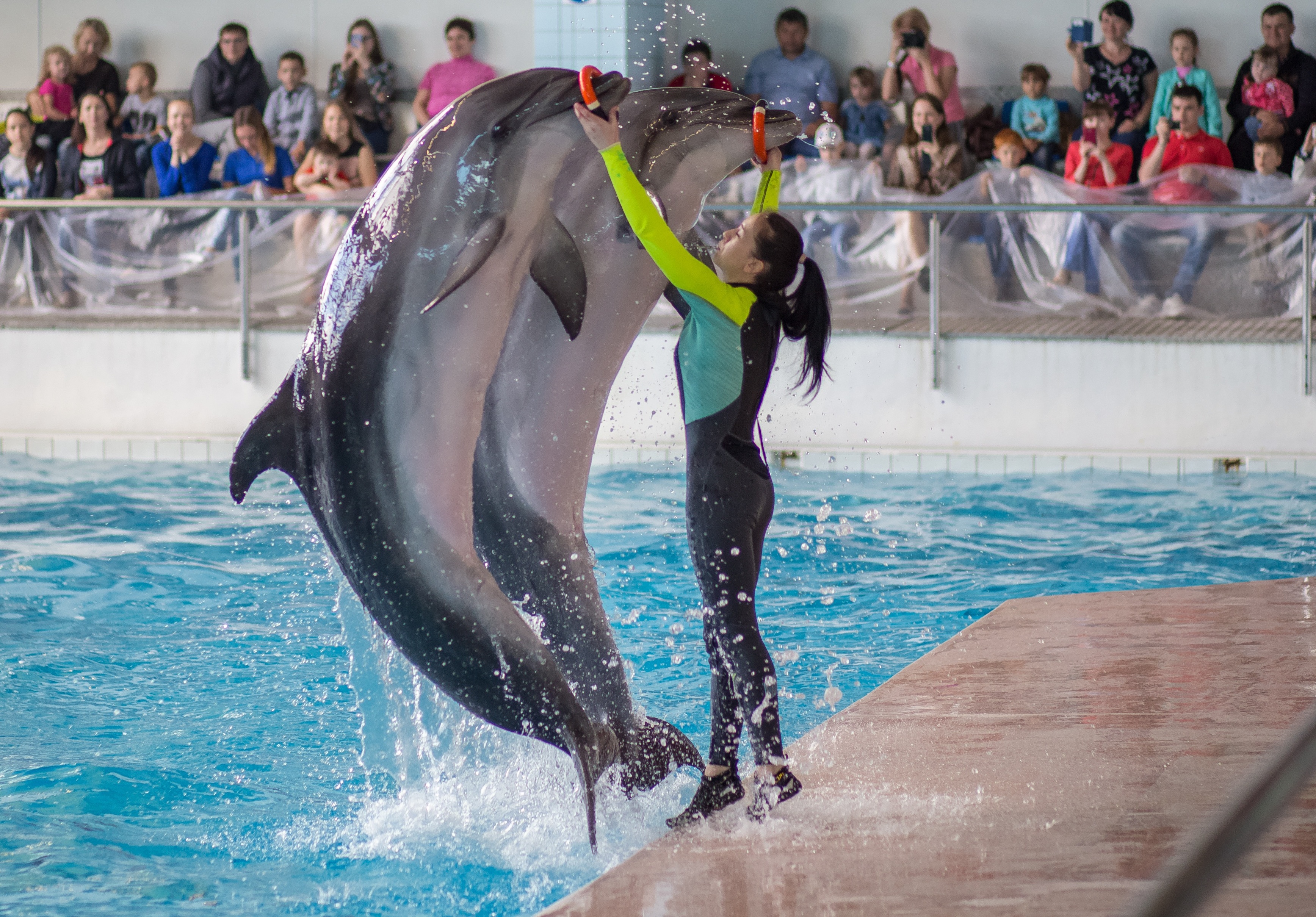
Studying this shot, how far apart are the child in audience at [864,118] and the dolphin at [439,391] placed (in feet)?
30.0

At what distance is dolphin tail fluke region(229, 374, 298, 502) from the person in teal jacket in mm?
10668

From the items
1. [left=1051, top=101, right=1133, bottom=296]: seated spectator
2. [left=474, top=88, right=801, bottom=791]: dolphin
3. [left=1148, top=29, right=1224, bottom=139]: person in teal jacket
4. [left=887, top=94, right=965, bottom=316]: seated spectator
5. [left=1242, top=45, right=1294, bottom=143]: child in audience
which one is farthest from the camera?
[left=1148, top=29, right=1224, bottom=139]: person in teal jacket

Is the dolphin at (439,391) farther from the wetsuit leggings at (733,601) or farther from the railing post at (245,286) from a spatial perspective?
the railing post at (245,286)

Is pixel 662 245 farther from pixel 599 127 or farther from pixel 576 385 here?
pixel 576 385

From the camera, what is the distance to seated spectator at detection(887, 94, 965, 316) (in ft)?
39.7

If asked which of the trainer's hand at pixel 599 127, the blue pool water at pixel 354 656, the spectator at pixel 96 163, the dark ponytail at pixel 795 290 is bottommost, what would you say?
the blue pool water at pixel 354 656

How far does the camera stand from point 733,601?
392 cm

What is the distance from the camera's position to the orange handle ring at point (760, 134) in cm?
416

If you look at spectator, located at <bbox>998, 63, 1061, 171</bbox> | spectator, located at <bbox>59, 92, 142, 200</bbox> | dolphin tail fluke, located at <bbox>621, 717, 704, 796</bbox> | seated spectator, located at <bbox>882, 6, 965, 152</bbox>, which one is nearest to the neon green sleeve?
dolphin tail fluke, located at <bbox>621, 717, 704, 796</bbox>

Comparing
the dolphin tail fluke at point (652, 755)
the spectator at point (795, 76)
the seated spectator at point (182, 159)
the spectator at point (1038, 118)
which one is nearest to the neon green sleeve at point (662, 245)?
the dolphin tail fluke at point (652, 755)

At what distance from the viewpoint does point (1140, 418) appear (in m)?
11.3

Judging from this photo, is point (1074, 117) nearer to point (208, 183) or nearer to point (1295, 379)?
point (1295, 379)

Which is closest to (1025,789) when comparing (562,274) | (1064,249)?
(562,274)

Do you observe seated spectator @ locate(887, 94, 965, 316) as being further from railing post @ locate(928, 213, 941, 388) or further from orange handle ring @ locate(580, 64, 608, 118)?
orange handle ring @ locate(580, 64, 608, 118)
